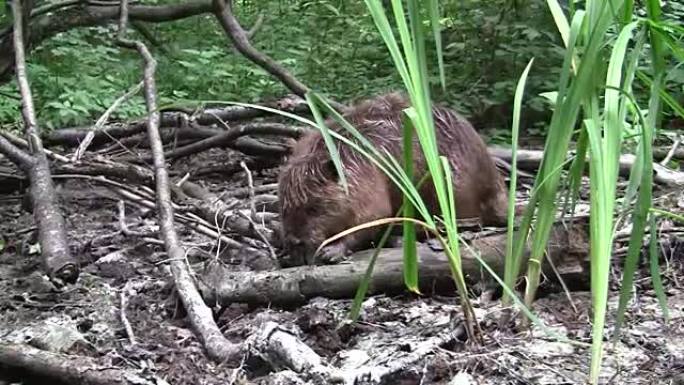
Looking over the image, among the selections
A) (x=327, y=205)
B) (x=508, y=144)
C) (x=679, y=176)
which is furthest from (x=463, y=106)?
(x=327, y=205)

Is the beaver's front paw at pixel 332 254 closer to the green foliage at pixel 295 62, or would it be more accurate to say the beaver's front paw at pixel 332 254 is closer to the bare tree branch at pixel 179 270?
the bare tree branch at pixel 179 270

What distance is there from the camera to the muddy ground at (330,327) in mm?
2252

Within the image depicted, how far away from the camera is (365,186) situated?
10.7 feet

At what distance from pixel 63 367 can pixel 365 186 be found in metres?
1.39

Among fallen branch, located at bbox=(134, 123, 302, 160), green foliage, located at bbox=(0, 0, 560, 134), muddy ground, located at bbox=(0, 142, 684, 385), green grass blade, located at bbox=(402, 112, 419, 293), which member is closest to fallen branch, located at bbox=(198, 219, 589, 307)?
muddy ground, located at bbox=(0, 142, 684, 385)

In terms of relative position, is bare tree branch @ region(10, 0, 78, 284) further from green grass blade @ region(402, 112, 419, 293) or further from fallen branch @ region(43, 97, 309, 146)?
green grass blade @ region(402, 112, 419, 293)

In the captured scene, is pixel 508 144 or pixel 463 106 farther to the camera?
pixel 463 106

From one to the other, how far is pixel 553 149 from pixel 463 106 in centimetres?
397

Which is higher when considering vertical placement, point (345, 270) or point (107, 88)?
point (107, 88)

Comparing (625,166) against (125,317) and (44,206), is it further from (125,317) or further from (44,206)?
(44,206)

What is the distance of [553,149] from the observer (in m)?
2.22

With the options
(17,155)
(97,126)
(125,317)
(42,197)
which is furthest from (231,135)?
(125,317)

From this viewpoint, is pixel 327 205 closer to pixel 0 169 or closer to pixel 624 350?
pixel 624 350

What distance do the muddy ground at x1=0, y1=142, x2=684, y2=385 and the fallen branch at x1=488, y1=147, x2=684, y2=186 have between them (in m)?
0.51
